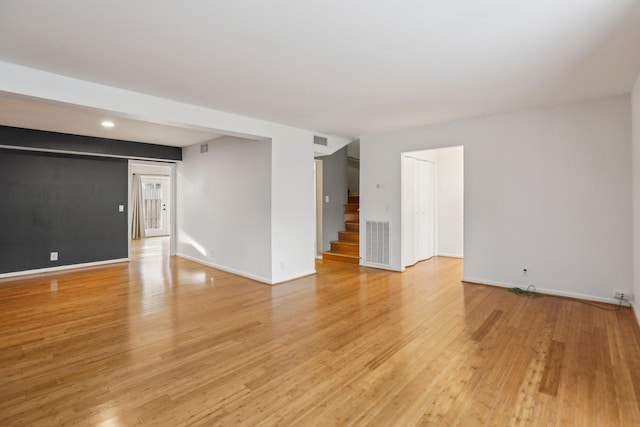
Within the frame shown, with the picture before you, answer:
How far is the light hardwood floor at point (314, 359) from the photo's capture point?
1.92 metres

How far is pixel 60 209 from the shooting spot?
19.1ft

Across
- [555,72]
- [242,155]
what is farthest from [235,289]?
[555,72]

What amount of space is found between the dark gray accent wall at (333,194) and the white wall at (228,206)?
2.16m

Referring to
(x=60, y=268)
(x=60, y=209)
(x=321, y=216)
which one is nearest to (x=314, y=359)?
(x=321, y=216)

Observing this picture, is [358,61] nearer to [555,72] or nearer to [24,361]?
[555,72]

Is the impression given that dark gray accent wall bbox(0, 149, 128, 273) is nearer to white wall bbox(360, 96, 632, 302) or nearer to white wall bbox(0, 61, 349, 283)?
white wall bbox(0, 61, 349, 283)

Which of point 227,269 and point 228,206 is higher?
point 228,206

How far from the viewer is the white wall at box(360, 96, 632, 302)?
12.4 feet

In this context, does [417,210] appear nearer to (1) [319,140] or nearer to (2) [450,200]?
(2) [450,200]

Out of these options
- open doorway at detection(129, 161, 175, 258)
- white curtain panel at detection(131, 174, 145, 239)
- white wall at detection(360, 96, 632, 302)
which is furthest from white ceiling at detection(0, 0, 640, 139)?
white curtain panel at detection(131, 174, 145, 239)

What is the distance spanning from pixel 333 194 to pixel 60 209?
17.2ft

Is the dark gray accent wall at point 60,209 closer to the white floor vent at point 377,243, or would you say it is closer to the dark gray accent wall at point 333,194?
the dark gray accent wall at point 333,194

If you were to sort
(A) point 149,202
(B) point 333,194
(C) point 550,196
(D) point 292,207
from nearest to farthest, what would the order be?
(C) point 550,196
(D) point 292,207
(B) point 333,194
(A) point 149,202

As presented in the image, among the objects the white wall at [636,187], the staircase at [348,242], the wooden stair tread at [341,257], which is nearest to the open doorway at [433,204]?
the wooden stair tread at [341,257]
